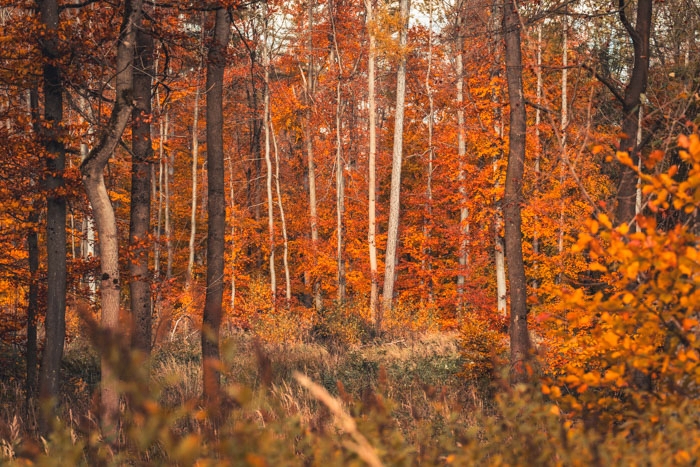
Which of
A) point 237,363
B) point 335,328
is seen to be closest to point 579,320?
point 237,363

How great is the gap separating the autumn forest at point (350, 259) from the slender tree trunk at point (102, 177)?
0.08ft

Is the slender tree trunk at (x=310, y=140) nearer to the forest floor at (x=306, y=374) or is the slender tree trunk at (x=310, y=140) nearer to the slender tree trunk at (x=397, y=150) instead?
the slender tree trunk at (x=397, y=150)

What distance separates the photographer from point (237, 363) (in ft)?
35.7

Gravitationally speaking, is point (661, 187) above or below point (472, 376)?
above

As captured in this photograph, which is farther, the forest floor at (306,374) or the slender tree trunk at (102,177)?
the forest floor at (306,374)

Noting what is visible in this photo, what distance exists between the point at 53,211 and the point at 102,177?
163cm

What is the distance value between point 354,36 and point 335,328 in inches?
448

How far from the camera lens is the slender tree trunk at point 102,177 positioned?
22.4 ft

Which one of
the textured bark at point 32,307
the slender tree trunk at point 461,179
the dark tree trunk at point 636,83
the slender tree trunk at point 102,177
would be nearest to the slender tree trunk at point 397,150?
the slender tree trunk at point 461,179

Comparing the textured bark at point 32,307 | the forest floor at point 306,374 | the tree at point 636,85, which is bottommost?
the forest floor at point 306,374

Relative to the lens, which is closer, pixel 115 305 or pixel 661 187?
pixel 661 187

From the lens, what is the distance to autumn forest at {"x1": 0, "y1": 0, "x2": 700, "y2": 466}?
2.84 metres

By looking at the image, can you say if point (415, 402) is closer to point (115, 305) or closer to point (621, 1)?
point (115, 305)

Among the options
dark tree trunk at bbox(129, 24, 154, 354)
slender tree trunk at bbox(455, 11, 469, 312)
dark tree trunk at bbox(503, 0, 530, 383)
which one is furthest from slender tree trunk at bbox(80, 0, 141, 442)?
slender tree trunk at bbox(455, 11, 469, 312)
